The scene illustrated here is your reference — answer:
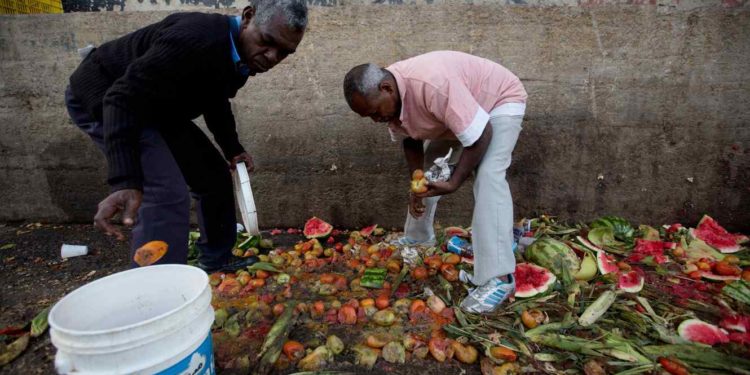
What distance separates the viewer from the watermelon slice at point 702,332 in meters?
2.35

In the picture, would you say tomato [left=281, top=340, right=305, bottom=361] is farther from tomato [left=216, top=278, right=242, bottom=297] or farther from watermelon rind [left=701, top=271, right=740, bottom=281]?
watermelon rind [left=701, top=271, right=740, bottom=281]

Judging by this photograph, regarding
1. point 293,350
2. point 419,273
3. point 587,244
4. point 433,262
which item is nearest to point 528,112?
point 587,244

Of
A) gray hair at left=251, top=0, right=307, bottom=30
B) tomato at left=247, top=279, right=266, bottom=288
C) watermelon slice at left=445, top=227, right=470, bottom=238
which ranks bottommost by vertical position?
tomato at left=247, top=279, right=266, bottom=288

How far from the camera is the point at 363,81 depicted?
256 cm

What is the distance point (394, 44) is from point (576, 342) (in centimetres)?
301

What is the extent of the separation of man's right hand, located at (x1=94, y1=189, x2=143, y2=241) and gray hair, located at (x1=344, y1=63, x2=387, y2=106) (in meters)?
1.38

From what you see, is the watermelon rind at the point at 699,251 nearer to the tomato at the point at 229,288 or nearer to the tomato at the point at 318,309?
the tomato at the point at 318,309

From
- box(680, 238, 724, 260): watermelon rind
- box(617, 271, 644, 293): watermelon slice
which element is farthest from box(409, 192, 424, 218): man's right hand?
box(680, 238, 724, 260): watermelon rind

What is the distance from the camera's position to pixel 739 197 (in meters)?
4.02

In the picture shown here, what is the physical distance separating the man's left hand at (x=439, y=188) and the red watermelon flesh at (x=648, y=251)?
1.99 meters

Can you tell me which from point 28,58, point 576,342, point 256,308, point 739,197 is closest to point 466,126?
point 576,342

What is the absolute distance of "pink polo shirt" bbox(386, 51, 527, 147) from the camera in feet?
8.38

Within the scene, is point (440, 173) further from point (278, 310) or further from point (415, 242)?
point (278, 310)

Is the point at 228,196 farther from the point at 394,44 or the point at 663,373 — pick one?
the point at 663,373
